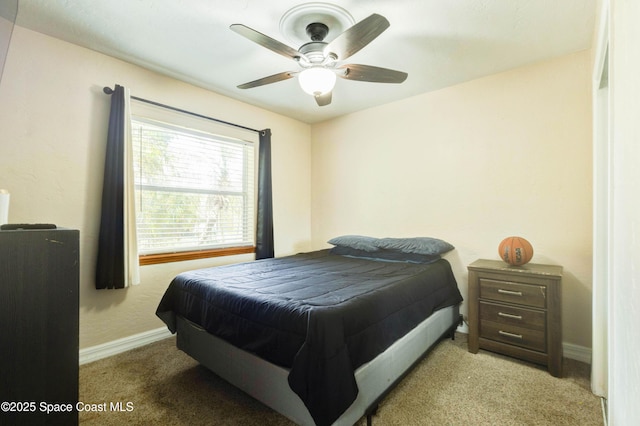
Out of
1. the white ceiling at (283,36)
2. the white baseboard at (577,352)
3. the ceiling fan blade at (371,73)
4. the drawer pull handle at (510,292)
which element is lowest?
the white baseboard at (577,352)

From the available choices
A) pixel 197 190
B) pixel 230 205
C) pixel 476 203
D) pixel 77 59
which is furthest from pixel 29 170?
pixel 476 203

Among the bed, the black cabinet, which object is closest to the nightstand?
the bed

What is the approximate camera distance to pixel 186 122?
9.28ft

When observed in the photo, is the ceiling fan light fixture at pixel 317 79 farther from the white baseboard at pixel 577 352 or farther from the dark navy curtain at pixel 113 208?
the white baseboard at pixel 577 352

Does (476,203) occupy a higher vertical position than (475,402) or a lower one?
higher

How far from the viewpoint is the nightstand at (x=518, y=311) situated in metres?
1.96

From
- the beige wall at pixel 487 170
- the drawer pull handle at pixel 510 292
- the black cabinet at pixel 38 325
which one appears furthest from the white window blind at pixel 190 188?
the drawer pull handle at pixel 510 292

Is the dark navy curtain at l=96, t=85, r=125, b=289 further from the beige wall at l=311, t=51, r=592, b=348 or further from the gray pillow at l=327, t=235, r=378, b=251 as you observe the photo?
the beige wall at l=311, t=51, r=592, b=348

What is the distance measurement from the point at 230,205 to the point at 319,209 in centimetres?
129

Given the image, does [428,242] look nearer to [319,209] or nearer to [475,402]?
[475,402]

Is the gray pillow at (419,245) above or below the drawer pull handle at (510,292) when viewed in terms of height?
above

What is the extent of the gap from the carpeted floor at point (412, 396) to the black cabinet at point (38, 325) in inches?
29.8

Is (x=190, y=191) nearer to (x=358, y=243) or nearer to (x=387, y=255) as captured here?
(x=358, y=243)

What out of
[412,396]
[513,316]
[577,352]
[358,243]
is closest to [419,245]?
[358,243]
